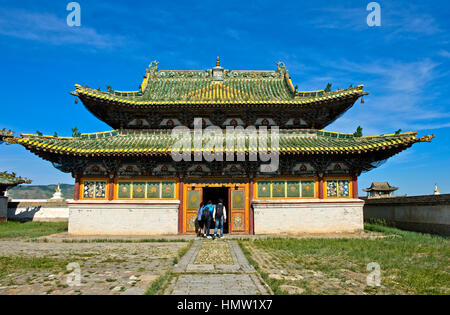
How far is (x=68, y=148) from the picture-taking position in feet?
54.1

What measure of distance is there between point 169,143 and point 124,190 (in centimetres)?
366

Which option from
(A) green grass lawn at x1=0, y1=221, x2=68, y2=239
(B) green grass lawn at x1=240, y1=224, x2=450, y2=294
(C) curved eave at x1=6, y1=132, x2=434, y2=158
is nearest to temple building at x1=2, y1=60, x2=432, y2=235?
(C) curved eave at x1=6, y1=132, x2=434, y2=158

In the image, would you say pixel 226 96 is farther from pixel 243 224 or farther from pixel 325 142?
pixel 243 224

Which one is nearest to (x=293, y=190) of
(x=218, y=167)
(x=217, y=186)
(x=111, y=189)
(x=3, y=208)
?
(x=217, y=186)

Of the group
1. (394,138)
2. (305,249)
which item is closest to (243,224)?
(305,249)

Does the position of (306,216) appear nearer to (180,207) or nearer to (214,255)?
(180,207)

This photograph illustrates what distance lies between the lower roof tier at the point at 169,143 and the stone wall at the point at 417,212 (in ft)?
12.2

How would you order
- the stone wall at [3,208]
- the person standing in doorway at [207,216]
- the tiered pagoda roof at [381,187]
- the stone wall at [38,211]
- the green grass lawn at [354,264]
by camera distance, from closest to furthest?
the green grass lawn at [354,264] < the person standing in doorway at [207,216] < the stone wall at [3,208] < the stone wall at [38,211] < the tiered pagoda roof at [381,187]

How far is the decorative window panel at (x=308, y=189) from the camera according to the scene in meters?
17.7

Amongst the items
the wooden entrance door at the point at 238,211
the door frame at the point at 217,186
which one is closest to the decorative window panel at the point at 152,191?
the door frame at the point at 217,186

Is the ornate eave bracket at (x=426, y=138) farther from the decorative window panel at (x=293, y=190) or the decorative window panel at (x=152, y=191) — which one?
the decorative window panel at (x=152, y=191)

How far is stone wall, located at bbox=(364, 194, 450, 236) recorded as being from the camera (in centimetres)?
1653

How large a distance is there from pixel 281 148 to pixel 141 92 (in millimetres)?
9501
